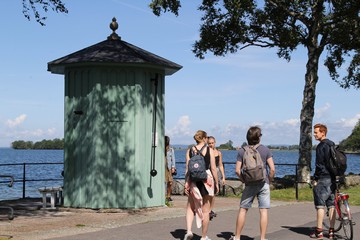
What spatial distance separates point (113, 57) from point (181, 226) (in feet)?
14.3

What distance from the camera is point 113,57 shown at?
1378 centimetres

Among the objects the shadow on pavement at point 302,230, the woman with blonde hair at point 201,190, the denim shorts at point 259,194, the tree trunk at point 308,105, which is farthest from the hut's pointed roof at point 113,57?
the tree trunk at point 308,105

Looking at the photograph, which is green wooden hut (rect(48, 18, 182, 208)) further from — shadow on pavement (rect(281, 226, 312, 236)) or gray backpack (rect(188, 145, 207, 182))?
gray backpack (rect(188, 145, 207, 182))

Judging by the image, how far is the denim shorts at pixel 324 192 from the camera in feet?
33.3

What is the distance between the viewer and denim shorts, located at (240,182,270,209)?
9258 millimetres

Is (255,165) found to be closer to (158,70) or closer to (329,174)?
(329,174)

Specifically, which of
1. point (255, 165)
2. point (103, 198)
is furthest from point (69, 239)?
point (103, 198)

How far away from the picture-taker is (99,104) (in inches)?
540

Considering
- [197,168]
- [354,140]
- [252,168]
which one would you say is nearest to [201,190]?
[197,168]

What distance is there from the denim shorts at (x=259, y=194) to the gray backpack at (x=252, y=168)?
20cm

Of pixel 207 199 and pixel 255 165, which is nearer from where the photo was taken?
pixel 255 165

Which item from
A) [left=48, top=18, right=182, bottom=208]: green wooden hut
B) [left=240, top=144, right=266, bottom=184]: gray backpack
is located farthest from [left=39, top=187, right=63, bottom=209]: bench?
[left=240, top=144, right=266, bottom=184]: gray backpack

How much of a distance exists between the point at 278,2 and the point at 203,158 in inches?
581

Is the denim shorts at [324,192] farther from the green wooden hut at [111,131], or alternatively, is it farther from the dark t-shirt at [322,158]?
the green wooden hut at [111,131]
